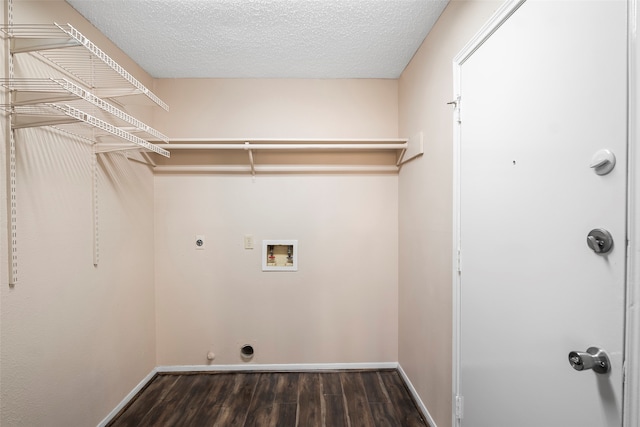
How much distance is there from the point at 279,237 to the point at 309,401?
126 cm

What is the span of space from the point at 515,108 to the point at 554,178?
0.32 m

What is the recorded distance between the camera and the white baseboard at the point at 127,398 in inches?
69.6

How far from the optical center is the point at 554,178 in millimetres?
848

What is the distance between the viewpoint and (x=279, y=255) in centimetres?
236

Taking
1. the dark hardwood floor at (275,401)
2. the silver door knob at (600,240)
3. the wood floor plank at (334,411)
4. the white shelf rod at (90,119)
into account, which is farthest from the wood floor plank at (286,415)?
the white shelf rod at (90,119)

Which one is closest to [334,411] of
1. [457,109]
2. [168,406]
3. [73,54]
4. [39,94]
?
[168,406]

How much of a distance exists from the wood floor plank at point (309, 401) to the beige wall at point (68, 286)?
1.28m

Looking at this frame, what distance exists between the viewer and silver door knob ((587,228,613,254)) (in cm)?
70

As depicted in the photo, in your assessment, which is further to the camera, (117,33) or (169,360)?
(169,360)

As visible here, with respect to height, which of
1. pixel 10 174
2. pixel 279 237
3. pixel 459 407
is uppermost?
pixel 10 174

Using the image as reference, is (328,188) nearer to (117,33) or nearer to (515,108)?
(515,108)

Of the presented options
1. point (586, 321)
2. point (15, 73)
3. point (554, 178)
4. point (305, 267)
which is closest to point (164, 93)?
point (15, 73)

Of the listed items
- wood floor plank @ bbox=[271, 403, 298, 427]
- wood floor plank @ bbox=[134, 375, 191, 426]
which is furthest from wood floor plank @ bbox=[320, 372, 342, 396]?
wood floor plank @ bbox=[134, 375, 191, 426]

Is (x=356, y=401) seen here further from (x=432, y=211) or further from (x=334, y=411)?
(x=432, y=211)
